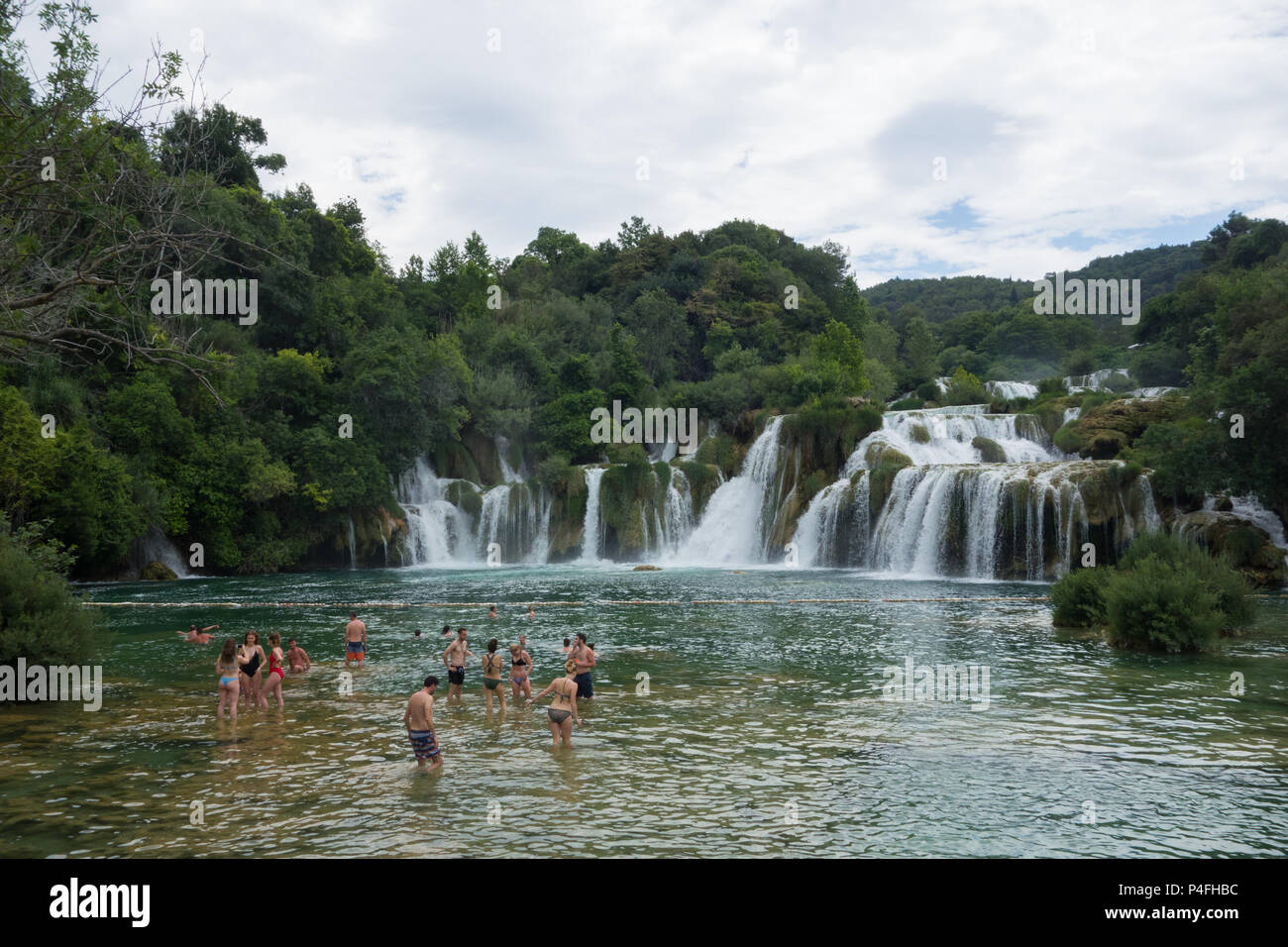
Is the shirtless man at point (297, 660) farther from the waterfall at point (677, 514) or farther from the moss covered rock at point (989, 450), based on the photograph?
the moss covered rock at point (989, 450)

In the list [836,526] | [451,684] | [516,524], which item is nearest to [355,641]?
[451,684]

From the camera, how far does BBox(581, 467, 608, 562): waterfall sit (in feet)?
163

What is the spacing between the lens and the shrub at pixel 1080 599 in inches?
919

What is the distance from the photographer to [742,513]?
4919 centimetres

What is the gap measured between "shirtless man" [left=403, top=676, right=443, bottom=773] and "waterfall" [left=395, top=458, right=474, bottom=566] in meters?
38.2

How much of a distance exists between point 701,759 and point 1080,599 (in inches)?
613

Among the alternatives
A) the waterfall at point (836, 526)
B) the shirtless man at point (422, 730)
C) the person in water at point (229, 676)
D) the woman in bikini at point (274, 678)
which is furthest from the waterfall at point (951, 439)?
the shirtless man at point (422, 730)

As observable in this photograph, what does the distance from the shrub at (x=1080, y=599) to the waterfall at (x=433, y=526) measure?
33479 millimetres

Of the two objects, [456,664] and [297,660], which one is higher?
[456,664]

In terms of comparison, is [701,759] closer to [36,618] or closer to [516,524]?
[36,618]
